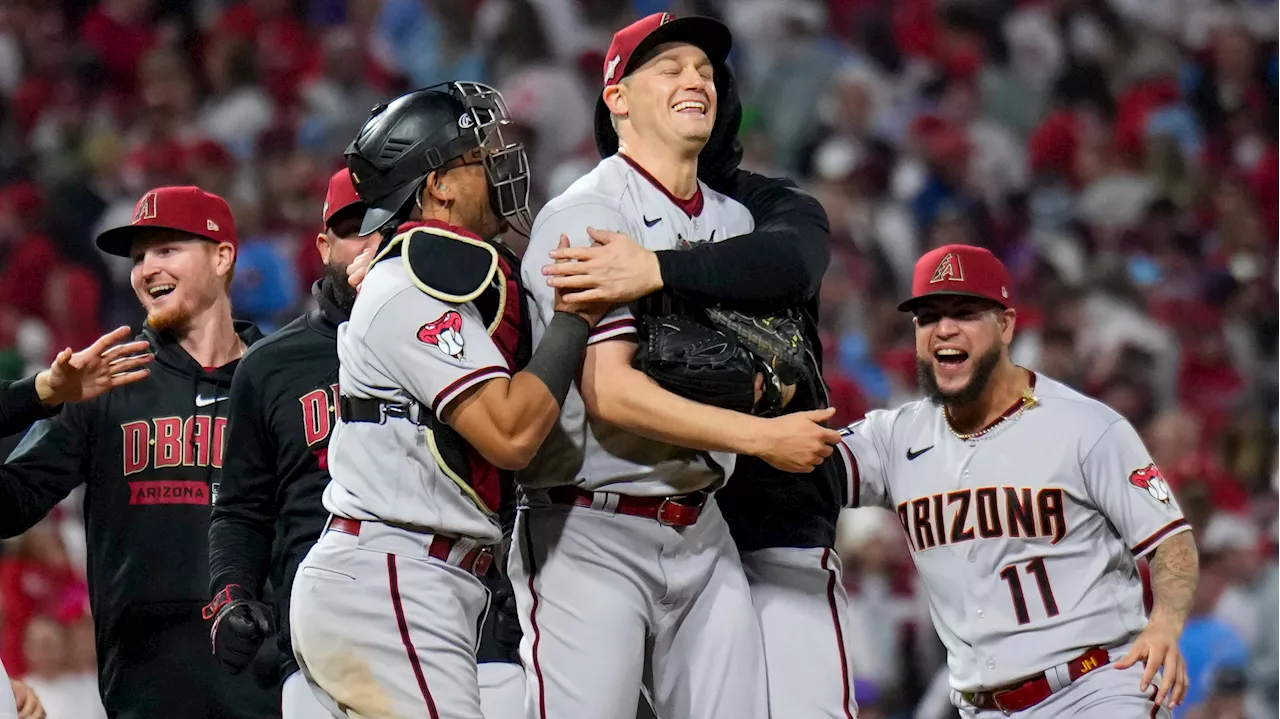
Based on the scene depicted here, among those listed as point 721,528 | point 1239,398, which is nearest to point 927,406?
point 721,528

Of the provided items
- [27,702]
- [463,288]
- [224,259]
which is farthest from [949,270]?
[27,702]

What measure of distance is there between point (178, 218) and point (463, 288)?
1710mm

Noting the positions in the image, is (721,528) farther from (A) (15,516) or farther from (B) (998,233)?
(B) (998,233)

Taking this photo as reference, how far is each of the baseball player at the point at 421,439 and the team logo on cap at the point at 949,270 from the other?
1469 millimetres

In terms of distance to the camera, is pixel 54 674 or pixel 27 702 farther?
pixel 54 674

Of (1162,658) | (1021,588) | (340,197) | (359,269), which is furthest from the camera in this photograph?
(340,197)

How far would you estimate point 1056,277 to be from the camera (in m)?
9.80

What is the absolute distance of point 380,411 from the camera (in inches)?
140

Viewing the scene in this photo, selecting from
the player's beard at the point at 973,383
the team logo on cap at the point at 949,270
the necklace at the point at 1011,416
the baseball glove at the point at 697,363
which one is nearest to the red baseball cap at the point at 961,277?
the team logo on cap at the point at 949,270

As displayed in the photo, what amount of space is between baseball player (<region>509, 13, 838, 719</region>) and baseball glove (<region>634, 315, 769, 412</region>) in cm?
4

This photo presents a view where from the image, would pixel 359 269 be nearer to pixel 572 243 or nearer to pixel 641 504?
pixel 572 243

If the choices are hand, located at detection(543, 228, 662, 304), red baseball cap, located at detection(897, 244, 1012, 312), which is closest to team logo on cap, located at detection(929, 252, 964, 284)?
red baseball cap, located at detection(897, 244, 1012, 312)

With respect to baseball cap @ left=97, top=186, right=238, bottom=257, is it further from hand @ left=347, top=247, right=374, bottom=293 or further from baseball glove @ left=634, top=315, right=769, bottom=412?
baseball glove @ left=634, top=315, right=769, bottom=412

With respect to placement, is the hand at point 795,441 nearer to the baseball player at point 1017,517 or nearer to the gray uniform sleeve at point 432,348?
the gray uniform sleeve at point 432,348
